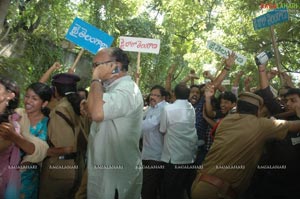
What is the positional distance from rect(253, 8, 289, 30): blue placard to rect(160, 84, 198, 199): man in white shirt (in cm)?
167

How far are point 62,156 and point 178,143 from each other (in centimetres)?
181

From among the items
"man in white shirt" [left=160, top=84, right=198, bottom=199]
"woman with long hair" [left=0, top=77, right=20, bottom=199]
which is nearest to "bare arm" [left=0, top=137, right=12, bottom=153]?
"woman with long hair" [left=0, top=77, right=20, bottom=199]

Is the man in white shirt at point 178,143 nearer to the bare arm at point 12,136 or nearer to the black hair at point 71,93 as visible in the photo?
the black hair at point 71,93

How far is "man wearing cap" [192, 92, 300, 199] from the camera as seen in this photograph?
3.12m

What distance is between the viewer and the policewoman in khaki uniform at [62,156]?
123 inches

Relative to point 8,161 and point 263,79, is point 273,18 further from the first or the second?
point 8,161

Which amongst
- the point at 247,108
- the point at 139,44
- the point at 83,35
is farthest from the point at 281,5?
the point at 247,108

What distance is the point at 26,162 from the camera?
3002mm

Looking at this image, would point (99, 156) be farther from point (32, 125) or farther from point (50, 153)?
point (32, 125)

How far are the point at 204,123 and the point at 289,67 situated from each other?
27.3 feet

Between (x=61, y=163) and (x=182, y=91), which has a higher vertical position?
(x=182, y=91)

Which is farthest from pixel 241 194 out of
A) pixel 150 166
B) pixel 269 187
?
pixel 150 166

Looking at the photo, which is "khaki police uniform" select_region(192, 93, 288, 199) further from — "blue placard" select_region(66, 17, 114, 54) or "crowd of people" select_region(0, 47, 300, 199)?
"blue placard" select_region(66, 17, 114, 54)

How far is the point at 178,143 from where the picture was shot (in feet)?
Result: 14.9
